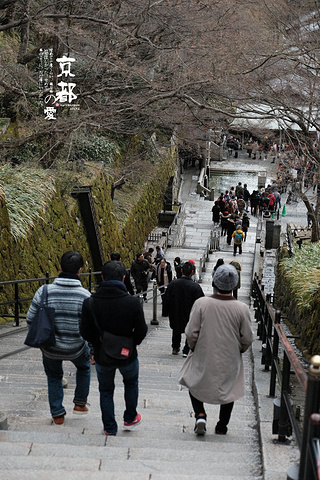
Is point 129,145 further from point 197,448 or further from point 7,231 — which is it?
point 197,448

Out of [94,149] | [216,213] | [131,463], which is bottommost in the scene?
[131,463]

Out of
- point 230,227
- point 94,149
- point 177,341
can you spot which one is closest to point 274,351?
point 177,341

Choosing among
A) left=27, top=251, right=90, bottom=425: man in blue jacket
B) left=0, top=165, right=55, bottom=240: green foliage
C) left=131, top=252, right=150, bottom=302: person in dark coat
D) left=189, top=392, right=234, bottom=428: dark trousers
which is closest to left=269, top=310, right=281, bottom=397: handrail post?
left=189, top=392, right=234, bottom=428: dark trousers

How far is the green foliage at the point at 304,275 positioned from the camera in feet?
35.3

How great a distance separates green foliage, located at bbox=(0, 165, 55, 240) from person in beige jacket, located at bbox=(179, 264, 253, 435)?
659 cm

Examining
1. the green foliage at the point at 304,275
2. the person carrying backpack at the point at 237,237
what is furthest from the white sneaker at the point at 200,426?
the person carrying backpack at the point at 237,237

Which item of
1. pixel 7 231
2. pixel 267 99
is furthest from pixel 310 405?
pixel 267 99

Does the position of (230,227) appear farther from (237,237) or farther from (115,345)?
(115,345)

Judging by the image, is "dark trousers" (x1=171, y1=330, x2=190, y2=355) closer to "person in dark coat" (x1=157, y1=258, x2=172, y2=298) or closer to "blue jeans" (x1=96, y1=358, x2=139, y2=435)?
"blue jeans" (x1=96, y1=358, x2=139, y2=435)

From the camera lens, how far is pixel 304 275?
42.2ft

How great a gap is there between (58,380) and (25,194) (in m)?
7.77

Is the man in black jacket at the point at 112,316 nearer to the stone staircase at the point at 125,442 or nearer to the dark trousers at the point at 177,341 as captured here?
the stone staircase at the point at 125,442

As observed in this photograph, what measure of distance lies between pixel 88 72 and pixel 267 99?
19.6ft

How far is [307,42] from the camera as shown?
45.9 ft
